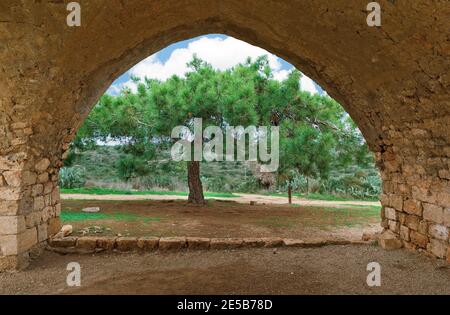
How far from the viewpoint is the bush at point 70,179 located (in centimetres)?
1695

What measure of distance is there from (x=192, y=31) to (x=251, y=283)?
4.01 metres

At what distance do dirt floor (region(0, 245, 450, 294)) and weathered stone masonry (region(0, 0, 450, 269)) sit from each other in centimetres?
39

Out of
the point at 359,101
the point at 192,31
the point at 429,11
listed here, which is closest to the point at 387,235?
the point at 359,101

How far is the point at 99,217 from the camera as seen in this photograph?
8164 millimetres

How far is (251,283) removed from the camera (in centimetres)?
382

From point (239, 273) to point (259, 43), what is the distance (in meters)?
3.71

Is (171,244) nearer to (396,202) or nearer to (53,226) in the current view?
(53,226)

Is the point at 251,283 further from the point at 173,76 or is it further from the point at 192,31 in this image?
the point at 173,76

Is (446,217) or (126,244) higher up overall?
(446,217)

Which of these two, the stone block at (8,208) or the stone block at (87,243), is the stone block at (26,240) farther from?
the stone block at (87,243)

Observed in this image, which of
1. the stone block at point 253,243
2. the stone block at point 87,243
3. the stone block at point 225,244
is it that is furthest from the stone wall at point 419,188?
the stone block at point 87,243

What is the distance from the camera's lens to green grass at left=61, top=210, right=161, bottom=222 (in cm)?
786

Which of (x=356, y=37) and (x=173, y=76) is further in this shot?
(x=173, y=76)

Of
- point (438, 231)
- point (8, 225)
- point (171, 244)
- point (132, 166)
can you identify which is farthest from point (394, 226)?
point (132, 166)
